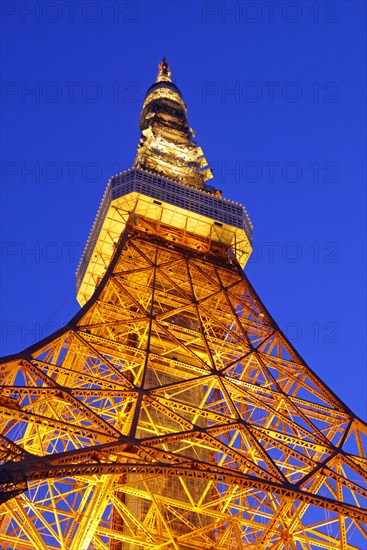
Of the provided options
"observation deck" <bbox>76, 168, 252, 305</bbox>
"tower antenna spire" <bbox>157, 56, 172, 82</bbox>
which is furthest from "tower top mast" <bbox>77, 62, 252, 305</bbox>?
"tower antenna spire" <bbox>157, 56, 172, 82</bbox>

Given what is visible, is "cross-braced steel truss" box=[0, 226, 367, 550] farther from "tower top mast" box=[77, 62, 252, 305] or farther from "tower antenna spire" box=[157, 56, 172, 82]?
"tower antenna spire" box=[157, 56, 172, 82]

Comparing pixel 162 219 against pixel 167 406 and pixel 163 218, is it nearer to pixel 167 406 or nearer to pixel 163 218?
pixel 163 218

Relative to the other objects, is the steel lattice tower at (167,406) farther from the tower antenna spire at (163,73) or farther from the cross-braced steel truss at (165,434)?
the tower antenna spire at (163,73)

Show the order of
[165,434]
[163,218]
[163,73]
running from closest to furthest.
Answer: [165,434] < [163,218] < [163,73]

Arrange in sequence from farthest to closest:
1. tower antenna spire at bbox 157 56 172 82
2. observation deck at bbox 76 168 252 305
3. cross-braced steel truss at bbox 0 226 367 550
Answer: tower antenna spire at bbox 157 56 172 82
observation deck at bbox 76 168 252 305
cross-braced steel truss at bbox 0 226 367 550

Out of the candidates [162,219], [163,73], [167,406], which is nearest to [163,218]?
[162,219]

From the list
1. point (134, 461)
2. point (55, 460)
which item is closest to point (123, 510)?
point (134, 461)

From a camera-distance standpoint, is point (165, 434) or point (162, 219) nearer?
point (165, 434)
